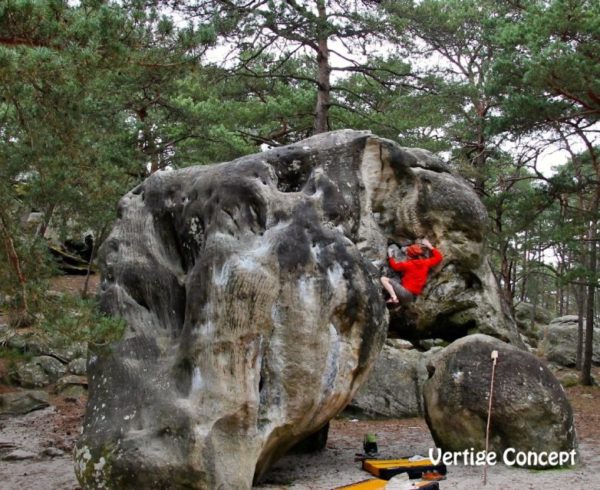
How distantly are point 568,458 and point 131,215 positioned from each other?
6.06m

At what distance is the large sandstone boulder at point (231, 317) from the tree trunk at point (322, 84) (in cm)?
609

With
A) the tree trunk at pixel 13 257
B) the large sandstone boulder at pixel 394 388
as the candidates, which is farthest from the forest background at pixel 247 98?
the large sandstone boulder at pixel 394 388

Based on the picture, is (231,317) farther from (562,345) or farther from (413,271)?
(562,345)

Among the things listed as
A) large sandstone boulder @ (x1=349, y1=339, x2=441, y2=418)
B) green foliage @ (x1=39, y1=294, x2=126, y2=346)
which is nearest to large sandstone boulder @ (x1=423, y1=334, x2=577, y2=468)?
green foliage @ (x1=39, y1=294, x2=126, y2=346)

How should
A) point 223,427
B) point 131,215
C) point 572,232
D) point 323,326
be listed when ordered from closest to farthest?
point 223,427 < point 323,326 < point 131,215 < point 572,232

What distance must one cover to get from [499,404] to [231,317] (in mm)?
3393

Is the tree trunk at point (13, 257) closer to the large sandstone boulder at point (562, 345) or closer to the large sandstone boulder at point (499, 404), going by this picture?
the large sandstone boulder at point (499, 404)

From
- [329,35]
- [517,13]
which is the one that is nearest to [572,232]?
[517,13]

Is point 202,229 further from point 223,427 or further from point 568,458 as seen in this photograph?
point 568,458

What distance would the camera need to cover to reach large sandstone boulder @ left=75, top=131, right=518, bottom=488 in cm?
596

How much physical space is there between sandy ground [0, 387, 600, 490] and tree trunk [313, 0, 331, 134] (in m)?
6.59

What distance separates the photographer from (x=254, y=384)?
6.19 m

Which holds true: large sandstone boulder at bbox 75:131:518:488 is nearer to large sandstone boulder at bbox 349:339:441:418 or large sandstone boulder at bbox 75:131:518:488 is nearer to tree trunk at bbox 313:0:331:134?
large sandstone boulder at bbox 349:339:441:418

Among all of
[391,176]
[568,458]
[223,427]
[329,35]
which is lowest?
[568,458]
